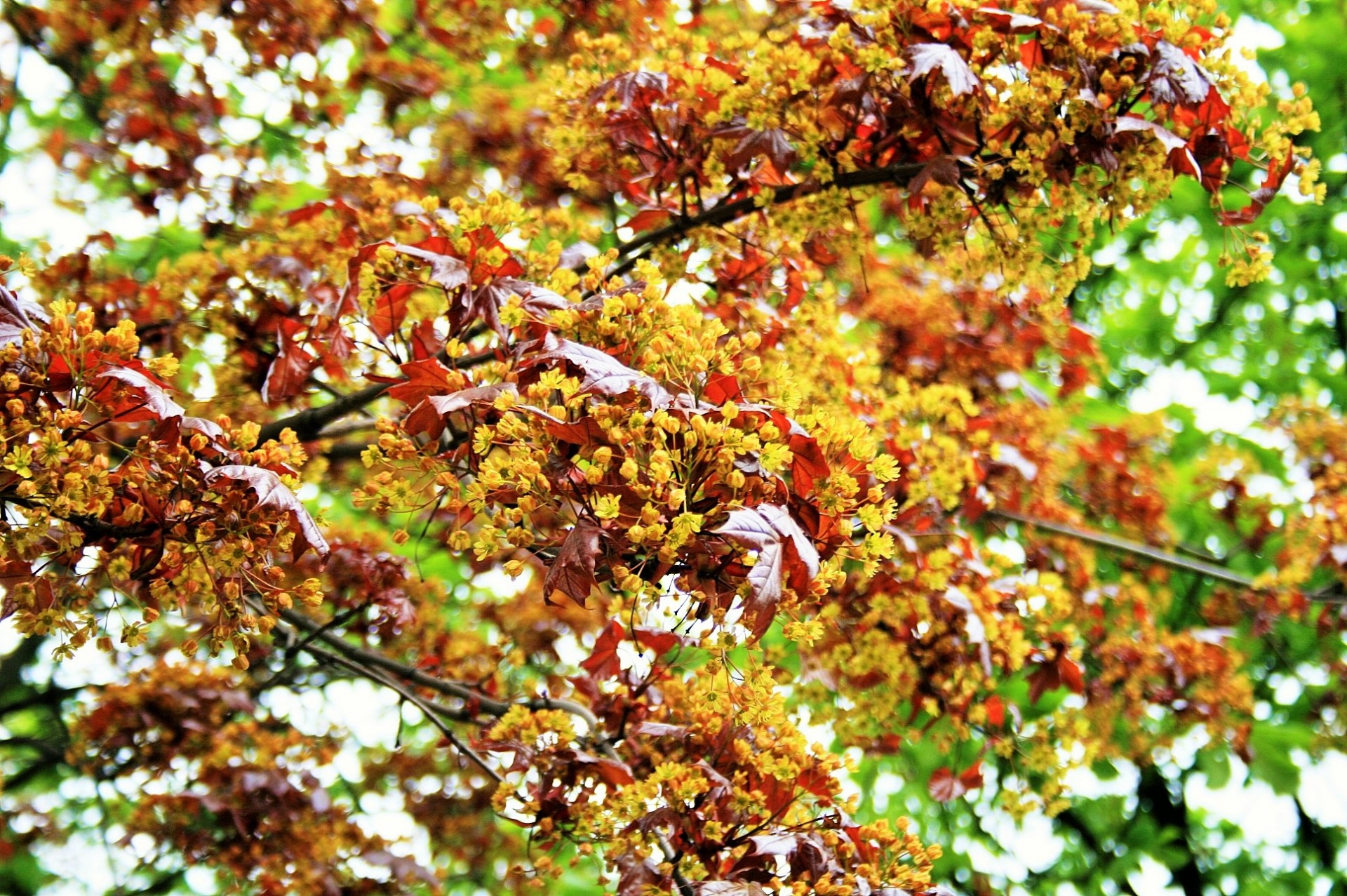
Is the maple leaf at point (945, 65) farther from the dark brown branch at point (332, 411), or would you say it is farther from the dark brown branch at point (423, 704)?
the dark brown branch at point (423, 704)

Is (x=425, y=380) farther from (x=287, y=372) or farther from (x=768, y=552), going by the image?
(x=287, y=372)

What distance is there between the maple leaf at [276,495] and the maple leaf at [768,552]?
699 mm

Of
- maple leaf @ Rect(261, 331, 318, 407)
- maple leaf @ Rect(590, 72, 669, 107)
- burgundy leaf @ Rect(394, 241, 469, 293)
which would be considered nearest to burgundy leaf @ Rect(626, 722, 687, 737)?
burgundy leaf @ Rect(394, 241, 469, 293)

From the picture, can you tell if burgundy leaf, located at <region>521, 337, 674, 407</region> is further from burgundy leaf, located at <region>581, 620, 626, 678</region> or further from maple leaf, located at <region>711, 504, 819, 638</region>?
burgundy leaf, located at <region>581, 620, 626, 678</region>

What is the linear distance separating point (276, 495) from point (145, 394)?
0.29 metres

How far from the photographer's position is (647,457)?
6.15 ft

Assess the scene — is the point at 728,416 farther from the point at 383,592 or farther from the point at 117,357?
the point at 383,592

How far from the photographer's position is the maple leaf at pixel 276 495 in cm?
185

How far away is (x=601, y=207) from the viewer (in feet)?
15.9

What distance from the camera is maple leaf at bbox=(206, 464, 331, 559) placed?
1847 millimetres

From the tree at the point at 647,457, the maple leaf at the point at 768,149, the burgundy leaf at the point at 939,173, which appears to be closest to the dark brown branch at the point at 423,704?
the tree at the point at 647,457

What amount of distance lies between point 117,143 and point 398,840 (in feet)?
10.5

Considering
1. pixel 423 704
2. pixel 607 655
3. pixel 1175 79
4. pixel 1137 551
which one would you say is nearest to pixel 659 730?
pixel 607 655

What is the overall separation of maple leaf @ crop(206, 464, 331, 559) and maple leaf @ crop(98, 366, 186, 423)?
12cm
